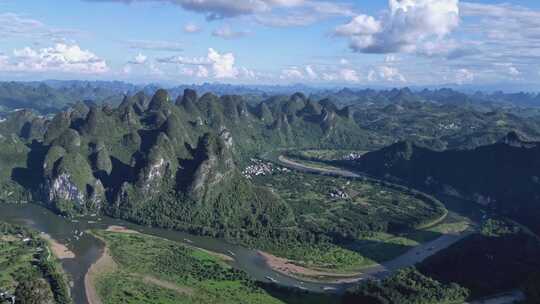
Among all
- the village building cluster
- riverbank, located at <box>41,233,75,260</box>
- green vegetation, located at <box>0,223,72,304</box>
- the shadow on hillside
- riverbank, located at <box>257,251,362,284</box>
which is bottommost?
riverbank, located at <box>257,251,362,284</box>

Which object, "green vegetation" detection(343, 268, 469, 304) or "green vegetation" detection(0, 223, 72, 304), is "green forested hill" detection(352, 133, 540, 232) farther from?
"green vegetation" detection(0, 223, 72, 304)

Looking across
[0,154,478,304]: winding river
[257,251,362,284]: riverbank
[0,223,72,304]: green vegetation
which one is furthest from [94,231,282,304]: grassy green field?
[257,251,362,284]: riverbank

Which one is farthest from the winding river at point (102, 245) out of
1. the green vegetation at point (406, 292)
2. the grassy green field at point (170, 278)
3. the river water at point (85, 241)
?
the green vegetation at point (406, 292)

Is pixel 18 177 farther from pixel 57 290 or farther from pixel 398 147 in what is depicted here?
pixel 398 147

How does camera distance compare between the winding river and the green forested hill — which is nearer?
the winding river

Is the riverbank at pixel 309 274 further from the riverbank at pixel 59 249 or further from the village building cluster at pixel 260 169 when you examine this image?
the village building cluster at pixel 260 169

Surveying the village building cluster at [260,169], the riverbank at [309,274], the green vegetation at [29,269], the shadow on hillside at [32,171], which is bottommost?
the riverbank at [309,274]
